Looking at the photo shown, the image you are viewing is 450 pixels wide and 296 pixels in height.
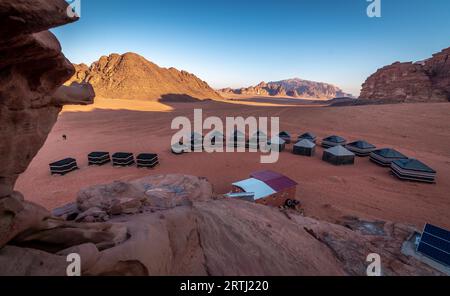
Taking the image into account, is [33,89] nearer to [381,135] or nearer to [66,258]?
[66,258]

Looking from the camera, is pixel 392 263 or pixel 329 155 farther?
pixel 329 155

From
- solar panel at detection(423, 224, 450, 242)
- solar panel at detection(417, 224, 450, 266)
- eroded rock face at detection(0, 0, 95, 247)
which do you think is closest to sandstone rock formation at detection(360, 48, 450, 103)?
solar panel at detection(423, 224, 450, 242)

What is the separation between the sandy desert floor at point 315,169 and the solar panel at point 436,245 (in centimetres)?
278

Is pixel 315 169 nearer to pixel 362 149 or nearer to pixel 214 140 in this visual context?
pixel 362 149

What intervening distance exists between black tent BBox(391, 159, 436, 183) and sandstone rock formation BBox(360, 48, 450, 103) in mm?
49762

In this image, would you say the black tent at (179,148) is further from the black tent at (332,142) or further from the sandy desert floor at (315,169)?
the black tent at (332,142)

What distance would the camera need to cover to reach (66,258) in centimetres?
302

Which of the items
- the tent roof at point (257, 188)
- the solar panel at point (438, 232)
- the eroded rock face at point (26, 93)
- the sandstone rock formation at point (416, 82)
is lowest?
the solar panel at point (438, 232)

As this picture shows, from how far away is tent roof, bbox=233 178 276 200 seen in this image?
10.0 metres

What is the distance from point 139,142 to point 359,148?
70.5 feet

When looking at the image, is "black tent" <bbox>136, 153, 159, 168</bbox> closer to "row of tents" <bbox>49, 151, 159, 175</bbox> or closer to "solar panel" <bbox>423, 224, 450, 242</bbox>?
"row of tents" <bbox>49, 151, 159, 175</bbox>

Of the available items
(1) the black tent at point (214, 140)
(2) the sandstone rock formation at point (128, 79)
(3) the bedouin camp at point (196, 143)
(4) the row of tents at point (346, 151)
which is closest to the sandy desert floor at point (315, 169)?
(4) the row of tents at point (346, 151)

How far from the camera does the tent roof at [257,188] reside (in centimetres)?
1005

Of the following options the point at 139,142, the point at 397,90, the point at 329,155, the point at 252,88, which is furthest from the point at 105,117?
the point at 252,88
